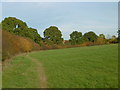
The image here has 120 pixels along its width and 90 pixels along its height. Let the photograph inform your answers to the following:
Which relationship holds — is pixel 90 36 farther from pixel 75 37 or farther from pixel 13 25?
pixel 13 25

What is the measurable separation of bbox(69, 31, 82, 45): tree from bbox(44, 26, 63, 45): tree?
6.73 meters

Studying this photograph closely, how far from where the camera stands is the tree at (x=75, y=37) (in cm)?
7147

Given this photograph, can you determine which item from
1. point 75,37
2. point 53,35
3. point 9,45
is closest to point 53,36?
point 53,35

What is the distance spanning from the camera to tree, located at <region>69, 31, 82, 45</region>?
71.5m

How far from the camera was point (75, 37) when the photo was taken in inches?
2891

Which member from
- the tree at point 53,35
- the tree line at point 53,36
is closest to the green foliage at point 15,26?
the tree line at point 53,36

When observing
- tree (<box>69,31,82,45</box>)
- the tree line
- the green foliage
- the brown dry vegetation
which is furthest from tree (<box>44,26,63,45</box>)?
the brown dry vegetation

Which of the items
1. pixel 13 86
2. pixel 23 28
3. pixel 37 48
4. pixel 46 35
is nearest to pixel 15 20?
pixel 23 28

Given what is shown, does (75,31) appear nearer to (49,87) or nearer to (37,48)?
(37,48)

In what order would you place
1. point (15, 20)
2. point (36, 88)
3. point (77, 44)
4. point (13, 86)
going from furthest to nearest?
point (77, 44)
point (15, 20)
point (13, 86)
point (36, 88)

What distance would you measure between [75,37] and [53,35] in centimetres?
1291

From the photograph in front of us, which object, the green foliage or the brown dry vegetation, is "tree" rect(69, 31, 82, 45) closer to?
the green foliage

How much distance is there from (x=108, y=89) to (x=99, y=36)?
75830 mm

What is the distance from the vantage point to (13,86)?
827cm
